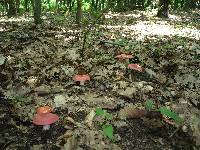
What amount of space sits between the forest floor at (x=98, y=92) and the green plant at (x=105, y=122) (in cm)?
1

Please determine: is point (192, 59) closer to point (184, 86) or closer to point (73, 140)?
point (184, 86)

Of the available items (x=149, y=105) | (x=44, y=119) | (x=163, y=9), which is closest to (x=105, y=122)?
(x=149, y=105)

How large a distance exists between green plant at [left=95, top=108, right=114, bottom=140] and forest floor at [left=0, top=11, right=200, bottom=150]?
13 mm

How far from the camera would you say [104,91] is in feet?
15.6

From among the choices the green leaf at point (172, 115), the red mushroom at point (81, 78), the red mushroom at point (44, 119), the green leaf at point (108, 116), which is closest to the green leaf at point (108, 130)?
the green leaf at point (108, 116)

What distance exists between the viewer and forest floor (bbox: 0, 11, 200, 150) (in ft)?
12.0

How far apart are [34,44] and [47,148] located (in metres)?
3.40

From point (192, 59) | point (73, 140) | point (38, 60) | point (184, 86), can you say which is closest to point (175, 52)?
point (192, 59)

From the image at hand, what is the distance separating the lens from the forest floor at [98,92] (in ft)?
12.0

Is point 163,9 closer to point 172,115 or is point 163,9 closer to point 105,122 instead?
point 172,115

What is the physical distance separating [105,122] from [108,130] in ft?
0.81

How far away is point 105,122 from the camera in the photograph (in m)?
3.93

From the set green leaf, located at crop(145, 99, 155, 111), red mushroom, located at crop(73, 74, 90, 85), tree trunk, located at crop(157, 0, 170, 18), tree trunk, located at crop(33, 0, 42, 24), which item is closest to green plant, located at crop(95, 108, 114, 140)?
green leaf, located at crop(145, 99, 155, 111)

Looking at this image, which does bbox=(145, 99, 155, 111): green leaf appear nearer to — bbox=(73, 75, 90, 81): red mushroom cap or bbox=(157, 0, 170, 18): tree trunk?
bbox=(73, 75, 90, 81): red mushroom cap
